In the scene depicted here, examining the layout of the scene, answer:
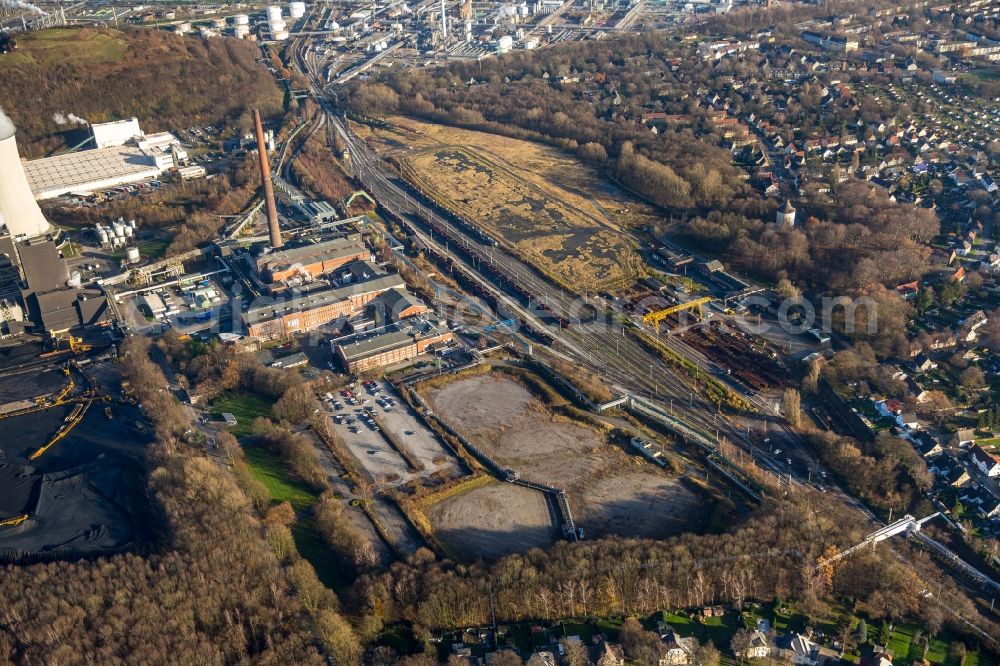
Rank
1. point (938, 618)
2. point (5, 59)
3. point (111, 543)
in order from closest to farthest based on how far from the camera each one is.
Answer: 1. point (938, 618)
2. point (111, 543)
3. point (5, 59)

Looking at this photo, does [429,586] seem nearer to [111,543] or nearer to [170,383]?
[111,543]

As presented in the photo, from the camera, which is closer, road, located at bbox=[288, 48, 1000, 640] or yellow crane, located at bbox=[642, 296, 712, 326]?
road, located at bbox=[288, 48, 1000, 640]

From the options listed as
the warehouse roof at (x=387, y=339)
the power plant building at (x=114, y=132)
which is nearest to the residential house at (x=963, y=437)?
the warehouse roof at (x=387, y=339)

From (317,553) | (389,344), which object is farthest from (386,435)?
(317,553)

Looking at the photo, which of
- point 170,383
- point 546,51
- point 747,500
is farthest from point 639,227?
point 546,51

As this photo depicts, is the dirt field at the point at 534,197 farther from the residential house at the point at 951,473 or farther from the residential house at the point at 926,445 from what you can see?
the residential house at the point at 951,473

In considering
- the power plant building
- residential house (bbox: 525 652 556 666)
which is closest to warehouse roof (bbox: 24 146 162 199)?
the power plant building

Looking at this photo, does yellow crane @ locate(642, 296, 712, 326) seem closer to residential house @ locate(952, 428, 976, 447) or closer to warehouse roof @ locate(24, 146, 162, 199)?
residential house @ locate(952, 428, 976, 447)
